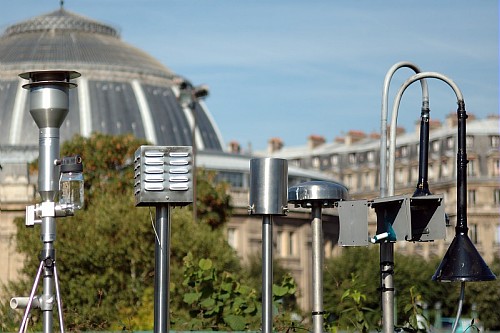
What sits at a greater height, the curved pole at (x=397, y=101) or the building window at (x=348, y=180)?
the building window at (x=348, y=180)

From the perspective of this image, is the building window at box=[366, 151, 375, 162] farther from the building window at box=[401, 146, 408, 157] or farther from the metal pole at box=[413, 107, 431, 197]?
the metal pole at box=[413, 107, 431, 197]

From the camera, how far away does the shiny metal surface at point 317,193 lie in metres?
16.3

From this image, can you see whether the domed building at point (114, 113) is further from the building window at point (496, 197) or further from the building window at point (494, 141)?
the building window at point (496, 197)

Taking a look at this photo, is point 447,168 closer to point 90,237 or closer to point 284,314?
point 90,237

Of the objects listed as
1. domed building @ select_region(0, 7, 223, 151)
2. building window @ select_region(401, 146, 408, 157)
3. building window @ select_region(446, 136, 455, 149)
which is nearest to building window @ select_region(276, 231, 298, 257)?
domed building @ select_region(0, 7, 223, 151)

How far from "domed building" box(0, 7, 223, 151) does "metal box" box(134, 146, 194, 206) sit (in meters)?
92.1

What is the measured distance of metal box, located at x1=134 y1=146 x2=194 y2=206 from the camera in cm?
1504

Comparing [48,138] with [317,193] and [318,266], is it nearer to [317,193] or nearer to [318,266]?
[317,193]

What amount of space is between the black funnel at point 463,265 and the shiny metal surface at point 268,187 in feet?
6.63

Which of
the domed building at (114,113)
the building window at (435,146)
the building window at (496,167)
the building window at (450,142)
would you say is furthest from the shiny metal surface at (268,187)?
the building window at (435,146)

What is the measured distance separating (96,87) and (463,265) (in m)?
103

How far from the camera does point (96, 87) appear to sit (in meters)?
117

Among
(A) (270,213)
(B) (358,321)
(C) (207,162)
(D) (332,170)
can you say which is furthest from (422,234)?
(D) (332,170)

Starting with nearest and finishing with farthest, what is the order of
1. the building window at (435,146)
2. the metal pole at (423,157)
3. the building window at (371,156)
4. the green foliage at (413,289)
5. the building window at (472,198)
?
the metal pole at (423,157) → the green foliage at (413,289) → the building window at (472,198) → the building window at (435,146) → the building window at (371,156)
